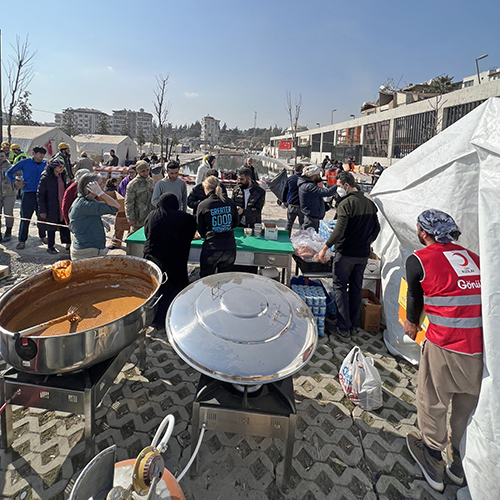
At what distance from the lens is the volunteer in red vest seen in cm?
208

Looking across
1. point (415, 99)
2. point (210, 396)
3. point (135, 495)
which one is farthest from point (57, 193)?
point (415, 99)

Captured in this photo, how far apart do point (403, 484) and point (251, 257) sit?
2752mm

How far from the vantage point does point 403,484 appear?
2195 millimetres

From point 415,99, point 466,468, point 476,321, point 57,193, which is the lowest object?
point 466,468

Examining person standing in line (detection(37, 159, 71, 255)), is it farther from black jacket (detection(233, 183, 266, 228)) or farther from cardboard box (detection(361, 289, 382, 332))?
cardboard box (detection(361, 289, 382, 332))

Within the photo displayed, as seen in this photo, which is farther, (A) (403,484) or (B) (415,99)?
(B) (415,99)

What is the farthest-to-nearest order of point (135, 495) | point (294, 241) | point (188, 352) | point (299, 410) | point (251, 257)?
point (294, 241) → point (251, 257) → point (299, 410) → point (188, 352) → point (135, 495)

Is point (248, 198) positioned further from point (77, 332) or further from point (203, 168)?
point (77, 332)

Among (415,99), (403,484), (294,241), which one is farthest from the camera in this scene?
(415,99)

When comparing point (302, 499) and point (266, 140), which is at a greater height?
point (266, 140)

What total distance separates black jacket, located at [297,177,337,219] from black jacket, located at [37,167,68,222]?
4898mm

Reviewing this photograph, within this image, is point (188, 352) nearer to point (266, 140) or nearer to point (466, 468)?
point (466, 468)

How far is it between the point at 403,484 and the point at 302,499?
744 millimetres

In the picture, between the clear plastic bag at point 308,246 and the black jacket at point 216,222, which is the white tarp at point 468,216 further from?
the black jacket at point 216,222
